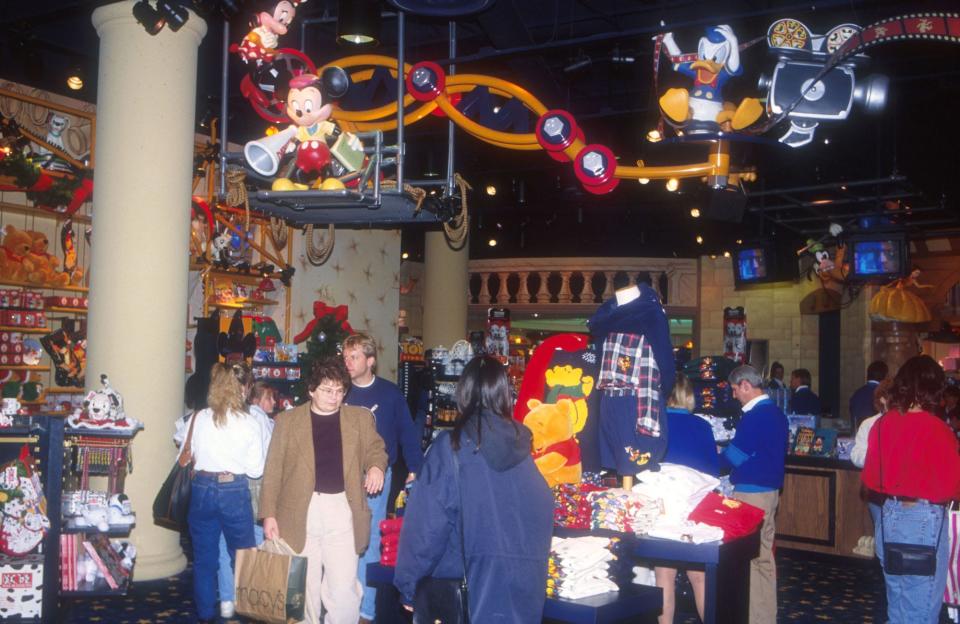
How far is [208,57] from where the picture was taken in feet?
31.1

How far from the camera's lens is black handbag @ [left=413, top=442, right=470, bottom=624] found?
3.25m

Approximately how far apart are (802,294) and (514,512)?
593 inches

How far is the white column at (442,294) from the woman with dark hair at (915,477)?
8833 mm

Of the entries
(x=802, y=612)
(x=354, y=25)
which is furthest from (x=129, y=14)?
(x=802, y=612)

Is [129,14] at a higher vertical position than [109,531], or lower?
higher

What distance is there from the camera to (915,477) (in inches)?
195

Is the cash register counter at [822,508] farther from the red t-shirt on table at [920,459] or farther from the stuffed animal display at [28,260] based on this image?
the stuffed animal display at [28,260]

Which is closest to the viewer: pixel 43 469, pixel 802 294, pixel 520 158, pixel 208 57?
pixel 43 469

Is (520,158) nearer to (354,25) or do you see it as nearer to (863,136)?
(863,136)

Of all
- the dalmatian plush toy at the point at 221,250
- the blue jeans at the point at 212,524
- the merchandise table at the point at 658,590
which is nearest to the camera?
the merchandise table at the point at 658,590

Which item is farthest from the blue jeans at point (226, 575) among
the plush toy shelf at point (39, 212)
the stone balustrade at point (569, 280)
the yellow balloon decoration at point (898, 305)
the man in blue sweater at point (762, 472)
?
the stone balustrade at point (569, 280)

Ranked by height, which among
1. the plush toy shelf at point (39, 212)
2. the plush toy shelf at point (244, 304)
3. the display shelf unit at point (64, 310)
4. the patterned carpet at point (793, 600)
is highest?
the plush toy shelf at point (39, 212)

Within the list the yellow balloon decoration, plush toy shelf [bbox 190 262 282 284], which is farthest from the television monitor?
plush toy shelf [bbox 190 262 282 284]

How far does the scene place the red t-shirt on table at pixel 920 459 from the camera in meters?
4.94
